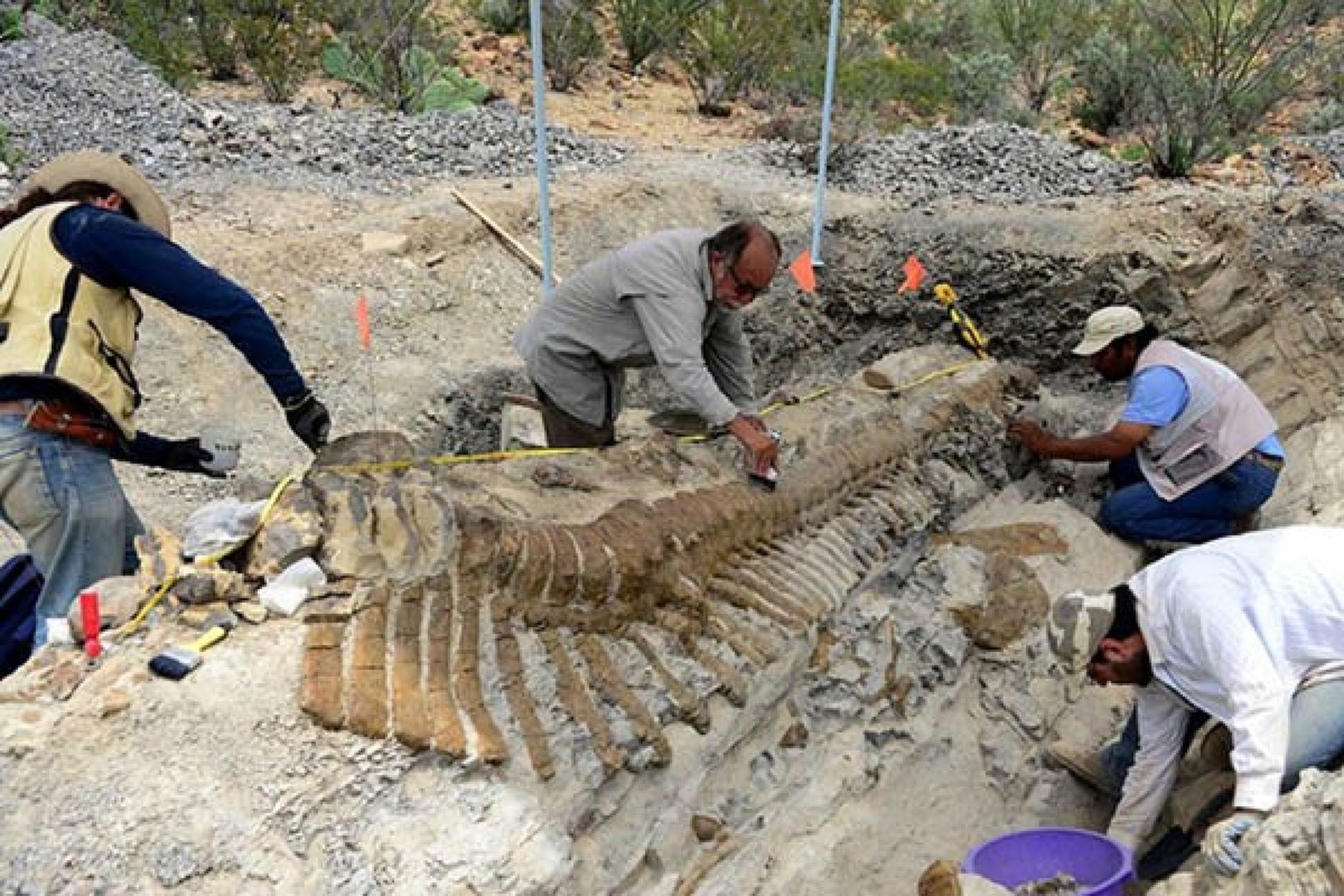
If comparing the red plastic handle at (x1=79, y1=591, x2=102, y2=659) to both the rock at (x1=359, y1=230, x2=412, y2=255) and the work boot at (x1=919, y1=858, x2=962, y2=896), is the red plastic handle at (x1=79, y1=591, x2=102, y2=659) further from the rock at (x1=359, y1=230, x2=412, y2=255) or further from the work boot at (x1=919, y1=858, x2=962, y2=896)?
the rock at (x1=359, y1=230, x2=412, y2=255)

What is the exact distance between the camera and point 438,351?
7000 mm

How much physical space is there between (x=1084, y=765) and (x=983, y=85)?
10800 millimetres

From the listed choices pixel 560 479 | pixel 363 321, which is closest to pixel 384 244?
pixel 363 321

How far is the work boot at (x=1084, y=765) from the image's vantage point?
13.4 ft

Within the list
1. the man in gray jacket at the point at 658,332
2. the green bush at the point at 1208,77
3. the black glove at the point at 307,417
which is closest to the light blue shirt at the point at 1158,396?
the man in gray jacket at the point at 658,332

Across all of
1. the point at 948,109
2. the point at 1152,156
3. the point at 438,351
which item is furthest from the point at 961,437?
the point at 948,109

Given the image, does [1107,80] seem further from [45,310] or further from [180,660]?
[180,660]

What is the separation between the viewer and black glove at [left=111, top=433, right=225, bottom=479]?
3.76 meters

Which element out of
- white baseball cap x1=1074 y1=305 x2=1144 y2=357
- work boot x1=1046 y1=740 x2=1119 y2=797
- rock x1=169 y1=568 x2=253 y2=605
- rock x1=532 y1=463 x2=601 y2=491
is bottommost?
work boot x1=1046 y1=740 x2=1119 y2=797

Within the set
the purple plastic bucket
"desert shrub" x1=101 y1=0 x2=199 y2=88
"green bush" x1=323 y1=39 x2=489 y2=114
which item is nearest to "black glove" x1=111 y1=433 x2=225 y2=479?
the purple plastic bucket

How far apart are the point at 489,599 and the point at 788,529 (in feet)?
6.04

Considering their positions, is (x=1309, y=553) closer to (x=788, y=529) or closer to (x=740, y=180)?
(x=788, y=529)

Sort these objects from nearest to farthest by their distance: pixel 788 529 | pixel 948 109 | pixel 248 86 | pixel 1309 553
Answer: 1. pixel 1309 553
2. pixel 788 529
3. pixel 248 86
4. pixel 948 109

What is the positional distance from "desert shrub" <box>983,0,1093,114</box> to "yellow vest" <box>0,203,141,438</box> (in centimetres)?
1365
